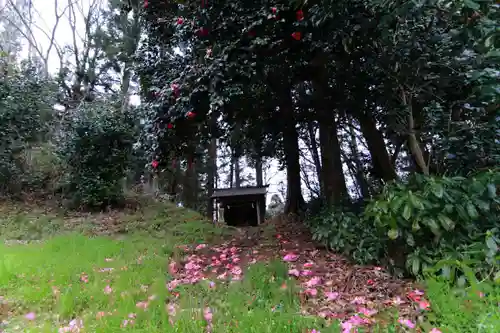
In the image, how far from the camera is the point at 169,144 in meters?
4.57

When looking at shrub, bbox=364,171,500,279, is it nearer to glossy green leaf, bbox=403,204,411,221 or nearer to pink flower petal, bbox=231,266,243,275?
glossy green leaf, bbox=403,204,411,221

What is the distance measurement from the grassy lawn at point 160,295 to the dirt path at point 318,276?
0.15ft

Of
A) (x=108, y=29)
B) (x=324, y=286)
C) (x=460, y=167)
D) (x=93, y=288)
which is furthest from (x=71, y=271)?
(x=108, y=29)

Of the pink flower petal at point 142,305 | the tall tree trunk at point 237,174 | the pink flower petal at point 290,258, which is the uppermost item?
the tall tree trunk at point 237,174

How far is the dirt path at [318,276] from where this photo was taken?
243 cm

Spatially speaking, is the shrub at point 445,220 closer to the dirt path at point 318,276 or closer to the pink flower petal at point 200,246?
the dirt path at point 318,276

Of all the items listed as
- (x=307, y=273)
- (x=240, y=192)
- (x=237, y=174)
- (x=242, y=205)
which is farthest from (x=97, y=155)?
(x=237, y=174)

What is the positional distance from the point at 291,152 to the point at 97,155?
4801mm

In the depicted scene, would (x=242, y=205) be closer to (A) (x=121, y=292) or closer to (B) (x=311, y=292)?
(A) (x=121, y=292)

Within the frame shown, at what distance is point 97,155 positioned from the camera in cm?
825

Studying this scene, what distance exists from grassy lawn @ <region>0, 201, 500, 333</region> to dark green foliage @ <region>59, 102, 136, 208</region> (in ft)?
9.64

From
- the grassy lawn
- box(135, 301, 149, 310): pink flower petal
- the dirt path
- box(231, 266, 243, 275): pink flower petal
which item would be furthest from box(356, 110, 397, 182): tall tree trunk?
box(135, 301, 149, 310): pink flower petal

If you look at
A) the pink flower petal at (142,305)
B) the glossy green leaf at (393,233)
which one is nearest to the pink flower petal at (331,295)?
the glossy green leaf at (393,233)

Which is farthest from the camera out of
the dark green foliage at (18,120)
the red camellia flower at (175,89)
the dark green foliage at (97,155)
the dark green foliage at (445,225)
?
the dark green foliage at (18,120)
